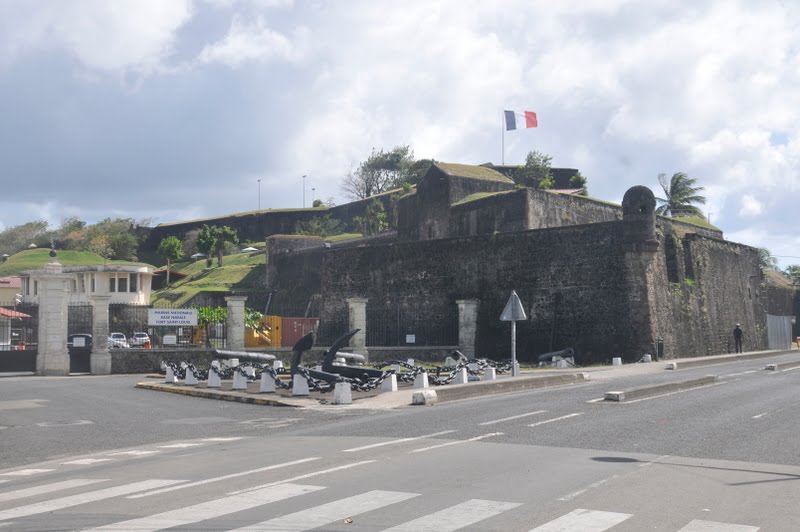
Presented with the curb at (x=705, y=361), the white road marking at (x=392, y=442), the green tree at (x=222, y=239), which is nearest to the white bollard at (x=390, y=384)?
the white road marking at (x=392, y=442)

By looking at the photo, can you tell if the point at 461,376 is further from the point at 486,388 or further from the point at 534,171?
the point at 534,171

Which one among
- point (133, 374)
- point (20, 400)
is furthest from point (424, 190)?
point (20, 400)

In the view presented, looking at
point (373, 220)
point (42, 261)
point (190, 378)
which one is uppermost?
point (373, 220)

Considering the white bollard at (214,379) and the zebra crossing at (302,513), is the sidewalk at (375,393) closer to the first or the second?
the white bollard at (214,379)

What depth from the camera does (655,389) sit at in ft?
60.1

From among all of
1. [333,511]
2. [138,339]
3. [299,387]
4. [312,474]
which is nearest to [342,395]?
[299,387]

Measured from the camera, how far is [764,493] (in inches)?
308

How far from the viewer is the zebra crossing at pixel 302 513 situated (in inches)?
253

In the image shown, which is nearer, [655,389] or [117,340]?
[655,389]

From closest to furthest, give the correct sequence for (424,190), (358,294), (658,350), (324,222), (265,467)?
1. (265,467)
2. (658,350)
3. (358,294)
4. (424,190)
5. (324,222)

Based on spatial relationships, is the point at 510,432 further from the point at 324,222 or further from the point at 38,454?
the point at 324,222

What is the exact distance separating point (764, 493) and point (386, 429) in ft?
20.6

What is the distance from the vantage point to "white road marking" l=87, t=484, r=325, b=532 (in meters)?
6.47

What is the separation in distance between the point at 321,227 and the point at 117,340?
46293 mm
